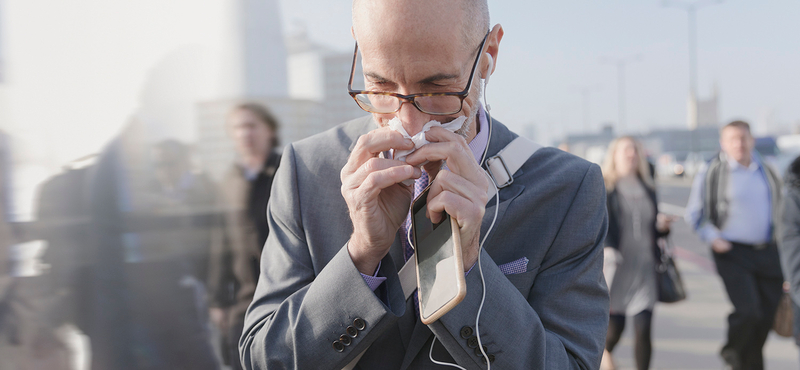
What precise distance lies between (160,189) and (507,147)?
2.21 m

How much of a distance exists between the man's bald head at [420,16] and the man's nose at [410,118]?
0.52 feet

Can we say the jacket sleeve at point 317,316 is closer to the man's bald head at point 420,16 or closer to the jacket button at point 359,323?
the jacket button at point 359,323

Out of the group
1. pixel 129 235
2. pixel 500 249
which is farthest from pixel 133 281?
pixel 500 249

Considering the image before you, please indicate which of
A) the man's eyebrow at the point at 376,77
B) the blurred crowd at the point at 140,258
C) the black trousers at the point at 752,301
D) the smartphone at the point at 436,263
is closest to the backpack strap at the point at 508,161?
the smartphone at the point at 436,263

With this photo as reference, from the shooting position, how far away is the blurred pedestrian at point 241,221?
3.58 meters

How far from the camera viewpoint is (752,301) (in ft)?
14.1

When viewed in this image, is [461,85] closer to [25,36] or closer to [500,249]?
[500,249]

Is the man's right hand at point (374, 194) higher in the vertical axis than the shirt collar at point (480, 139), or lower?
lower

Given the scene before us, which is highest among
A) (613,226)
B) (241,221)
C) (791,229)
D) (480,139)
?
(480,139)

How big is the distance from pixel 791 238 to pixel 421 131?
10.2 ft

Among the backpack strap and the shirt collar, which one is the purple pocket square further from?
the shirt collar

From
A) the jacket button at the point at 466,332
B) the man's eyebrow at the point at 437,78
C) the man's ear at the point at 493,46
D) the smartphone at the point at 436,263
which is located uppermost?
the man's ear at the point at 493,46

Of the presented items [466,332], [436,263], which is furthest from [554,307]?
[436,263]

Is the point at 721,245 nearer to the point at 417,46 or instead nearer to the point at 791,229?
the point at 791,229
